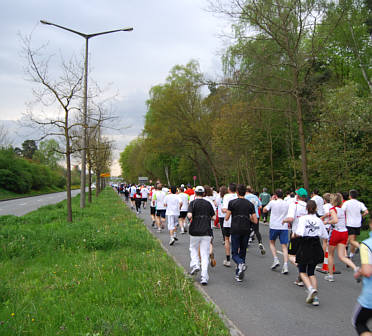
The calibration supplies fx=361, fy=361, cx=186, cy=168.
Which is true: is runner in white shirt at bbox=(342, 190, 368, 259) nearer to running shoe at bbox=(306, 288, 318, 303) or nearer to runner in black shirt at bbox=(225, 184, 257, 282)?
runner in black shirt at bbox=(225, 184, 257, 282)

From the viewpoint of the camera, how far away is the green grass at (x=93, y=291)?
4.41 meters

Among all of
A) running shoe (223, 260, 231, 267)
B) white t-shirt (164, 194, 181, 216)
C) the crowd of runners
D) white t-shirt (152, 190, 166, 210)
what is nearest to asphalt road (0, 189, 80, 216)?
white t-shirt (152, 190, 166, 210)

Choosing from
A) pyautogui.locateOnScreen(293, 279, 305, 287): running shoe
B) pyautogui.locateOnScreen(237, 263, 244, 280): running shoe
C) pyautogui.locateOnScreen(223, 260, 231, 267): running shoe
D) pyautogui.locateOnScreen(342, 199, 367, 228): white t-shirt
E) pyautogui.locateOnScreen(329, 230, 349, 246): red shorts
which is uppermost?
pyautogui.locateOnScreen(342, 199, 367, 228): white t-shirt

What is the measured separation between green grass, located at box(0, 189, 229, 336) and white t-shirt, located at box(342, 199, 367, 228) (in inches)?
182

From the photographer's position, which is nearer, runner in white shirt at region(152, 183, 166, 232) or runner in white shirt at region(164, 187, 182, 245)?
runner in white shirt at region(164, 187, 182, 245)

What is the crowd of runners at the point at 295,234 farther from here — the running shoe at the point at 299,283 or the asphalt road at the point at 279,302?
the asphalt road at the point at 279,302

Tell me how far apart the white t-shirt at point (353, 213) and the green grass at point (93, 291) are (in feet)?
15.1

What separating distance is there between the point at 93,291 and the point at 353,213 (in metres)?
6.58

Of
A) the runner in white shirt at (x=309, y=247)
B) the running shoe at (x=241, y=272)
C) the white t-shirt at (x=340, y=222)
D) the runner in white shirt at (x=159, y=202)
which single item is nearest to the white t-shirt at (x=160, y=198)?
the runner in white shirt at (x=159, y=202)

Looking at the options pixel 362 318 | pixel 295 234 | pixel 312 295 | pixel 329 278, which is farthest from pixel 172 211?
pixel 362 318

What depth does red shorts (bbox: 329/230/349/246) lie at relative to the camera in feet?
24.1

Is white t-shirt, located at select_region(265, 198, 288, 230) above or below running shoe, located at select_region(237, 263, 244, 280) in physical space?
above

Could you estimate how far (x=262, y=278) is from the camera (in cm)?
738

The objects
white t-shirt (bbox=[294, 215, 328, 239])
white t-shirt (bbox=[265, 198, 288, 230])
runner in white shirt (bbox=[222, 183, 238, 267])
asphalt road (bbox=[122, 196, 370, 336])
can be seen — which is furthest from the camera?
runner in white shirt (bbox=[222, 183, 238, 267])
